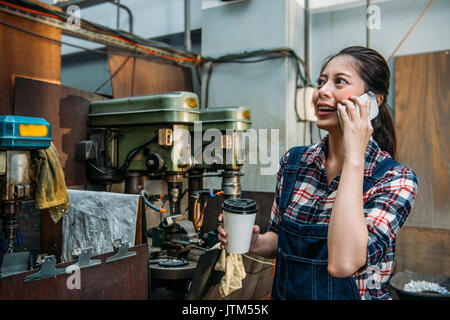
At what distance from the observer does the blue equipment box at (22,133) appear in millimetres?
1372

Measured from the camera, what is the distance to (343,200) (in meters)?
0.92

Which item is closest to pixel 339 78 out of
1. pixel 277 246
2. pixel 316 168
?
pixel 316 168

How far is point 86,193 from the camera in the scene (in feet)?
5.83

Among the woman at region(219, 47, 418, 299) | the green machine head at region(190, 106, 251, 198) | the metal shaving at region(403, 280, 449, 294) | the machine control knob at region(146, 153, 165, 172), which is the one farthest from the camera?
the metal shaving at region(403, 280, 449, 294)

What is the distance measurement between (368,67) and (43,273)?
117cm

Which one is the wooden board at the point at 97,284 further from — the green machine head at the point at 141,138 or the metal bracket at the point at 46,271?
the green machine head at the point at 141,138

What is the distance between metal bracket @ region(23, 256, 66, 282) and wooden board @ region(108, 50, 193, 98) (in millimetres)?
1702

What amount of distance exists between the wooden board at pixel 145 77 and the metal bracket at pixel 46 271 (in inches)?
67.0

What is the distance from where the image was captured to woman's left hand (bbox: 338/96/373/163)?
96 cm

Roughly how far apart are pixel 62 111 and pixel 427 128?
254cm

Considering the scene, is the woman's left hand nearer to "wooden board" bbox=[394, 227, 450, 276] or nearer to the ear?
the ear

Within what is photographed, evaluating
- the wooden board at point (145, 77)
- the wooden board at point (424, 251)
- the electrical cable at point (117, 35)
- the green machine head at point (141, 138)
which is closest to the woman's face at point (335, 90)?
the green machine head at point (141, 138)

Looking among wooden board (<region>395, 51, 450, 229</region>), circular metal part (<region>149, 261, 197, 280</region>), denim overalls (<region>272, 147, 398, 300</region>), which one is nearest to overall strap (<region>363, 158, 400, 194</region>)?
denim overalls (<region>272, 147, 398, 300</region>)

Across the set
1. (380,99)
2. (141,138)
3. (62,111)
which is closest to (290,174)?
(380,99)
